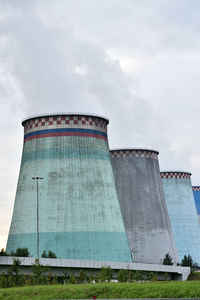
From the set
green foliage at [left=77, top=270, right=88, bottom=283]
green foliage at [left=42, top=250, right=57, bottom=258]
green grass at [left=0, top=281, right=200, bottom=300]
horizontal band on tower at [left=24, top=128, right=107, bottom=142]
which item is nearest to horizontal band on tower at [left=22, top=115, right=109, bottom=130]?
horizontal band on tower at [left=24, top=128, right=107, bottom=142]

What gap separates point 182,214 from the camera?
69000mm

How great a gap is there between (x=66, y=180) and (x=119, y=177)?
608 inches

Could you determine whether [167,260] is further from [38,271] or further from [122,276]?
[38,271]

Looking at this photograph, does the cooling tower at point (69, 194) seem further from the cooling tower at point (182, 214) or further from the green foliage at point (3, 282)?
the cooling tower at point (182, 214)

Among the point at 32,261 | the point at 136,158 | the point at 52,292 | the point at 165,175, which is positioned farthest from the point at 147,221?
the point at 52,292

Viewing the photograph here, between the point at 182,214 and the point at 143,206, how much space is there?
12.0m

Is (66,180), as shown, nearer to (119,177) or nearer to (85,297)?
(119,177)

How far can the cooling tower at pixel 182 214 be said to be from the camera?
6819cm

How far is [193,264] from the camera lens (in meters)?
63.8

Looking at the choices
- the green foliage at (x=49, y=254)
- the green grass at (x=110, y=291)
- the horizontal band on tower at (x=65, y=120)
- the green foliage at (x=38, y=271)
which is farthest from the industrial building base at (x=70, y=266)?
the horizontal band on tower at (x=65, y=120)

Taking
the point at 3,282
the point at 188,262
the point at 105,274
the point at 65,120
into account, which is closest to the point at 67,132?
the point at 65,120

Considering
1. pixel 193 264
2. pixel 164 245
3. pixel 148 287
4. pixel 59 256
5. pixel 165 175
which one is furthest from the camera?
pixel 165 175

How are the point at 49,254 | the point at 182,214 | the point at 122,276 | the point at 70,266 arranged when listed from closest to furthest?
the point at 122,276 → the point at 70,266 → the point at 49,254 → the point at 182,214

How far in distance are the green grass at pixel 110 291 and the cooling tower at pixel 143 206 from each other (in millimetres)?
32409
